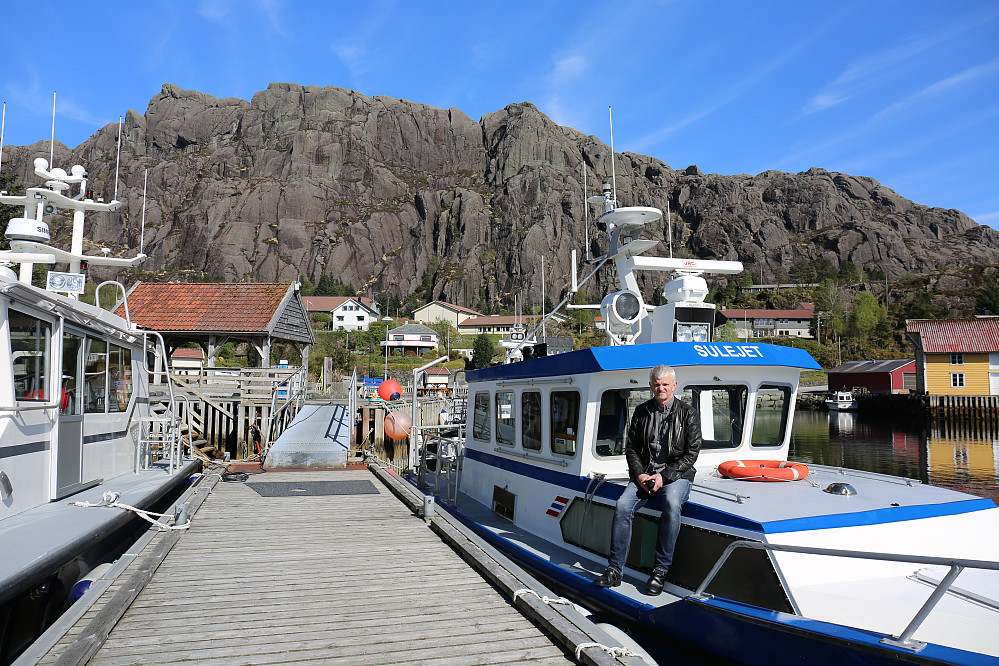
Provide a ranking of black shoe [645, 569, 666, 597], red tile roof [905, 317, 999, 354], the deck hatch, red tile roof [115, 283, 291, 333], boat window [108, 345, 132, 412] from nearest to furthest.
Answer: black shoe [645, 569, 666, 597]
boat window [108, 345, 132, 412]
the deck hatch
red tile roof [115, 283, 291, 333]
red tile roof [905, 317, 999, 354]

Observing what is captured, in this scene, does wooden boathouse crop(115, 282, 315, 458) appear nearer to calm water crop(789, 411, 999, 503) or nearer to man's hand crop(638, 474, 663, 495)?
man's hand crop(638, 474, 663, 495)

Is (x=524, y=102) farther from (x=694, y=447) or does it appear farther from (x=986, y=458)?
(x=694, y=447)

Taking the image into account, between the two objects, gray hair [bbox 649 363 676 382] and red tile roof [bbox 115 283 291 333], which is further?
red tile roof [bbox 115 283 291 333]

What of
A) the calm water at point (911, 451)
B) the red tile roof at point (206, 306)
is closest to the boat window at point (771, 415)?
the calm water at point (911, 451)

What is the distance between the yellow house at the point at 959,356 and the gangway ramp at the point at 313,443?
145 ft

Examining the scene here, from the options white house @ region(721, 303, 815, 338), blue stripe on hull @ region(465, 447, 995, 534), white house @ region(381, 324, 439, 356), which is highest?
white house @ region(721, 303, 815, 338)

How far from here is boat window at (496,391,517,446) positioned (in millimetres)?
9086

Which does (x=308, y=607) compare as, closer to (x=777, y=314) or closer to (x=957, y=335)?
(x=957, y=335)

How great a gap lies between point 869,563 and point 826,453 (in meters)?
27.2

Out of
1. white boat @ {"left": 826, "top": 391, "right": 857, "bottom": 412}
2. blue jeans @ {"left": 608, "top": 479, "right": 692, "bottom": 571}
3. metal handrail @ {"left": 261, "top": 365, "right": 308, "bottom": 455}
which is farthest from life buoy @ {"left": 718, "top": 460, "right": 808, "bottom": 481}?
white boat @ {"left": 826, "top": 391, "right": 857, "bottom": 412}

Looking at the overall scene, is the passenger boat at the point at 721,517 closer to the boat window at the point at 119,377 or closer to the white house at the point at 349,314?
the boat window at the point at 119,377

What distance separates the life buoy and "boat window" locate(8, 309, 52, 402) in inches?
295

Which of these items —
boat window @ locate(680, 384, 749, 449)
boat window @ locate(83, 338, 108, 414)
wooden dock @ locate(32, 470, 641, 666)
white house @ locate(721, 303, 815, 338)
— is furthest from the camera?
white house @ locate(721, 303, 815, 338)

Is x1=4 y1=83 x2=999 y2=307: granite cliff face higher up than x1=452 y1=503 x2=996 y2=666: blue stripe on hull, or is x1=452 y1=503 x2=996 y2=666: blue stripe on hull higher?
x1=4 y1=83 x2=999 y2=307: granite cliff face
